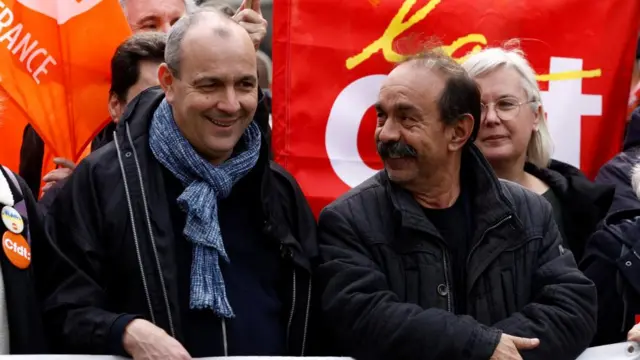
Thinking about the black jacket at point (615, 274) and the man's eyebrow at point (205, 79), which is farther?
the black jacket at point (615, 274)

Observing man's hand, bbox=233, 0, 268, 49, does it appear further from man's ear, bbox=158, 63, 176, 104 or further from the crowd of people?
man's ear, bbox=158, 63, 176, 104

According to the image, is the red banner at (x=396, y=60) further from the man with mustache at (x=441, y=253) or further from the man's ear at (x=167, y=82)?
the man's ear at (x=167, y=82)

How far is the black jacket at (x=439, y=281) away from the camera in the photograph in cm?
372

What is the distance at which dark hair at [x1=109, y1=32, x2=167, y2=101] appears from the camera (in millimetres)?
4898

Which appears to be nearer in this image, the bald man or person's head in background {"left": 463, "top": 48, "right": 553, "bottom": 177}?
the bald man

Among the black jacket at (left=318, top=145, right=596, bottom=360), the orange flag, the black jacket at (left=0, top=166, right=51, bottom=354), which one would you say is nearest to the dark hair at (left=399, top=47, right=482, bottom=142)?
the black jacket at (left=318, top=145, right=596, bottom=360)

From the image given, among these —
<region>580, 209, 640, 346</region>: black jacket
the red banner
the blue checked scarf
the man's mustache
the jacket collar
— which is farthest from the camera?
the red banner

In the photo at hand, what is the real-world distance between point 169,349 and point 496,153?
193 cm

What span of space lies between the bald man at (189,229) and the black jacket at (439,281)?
0.18 m

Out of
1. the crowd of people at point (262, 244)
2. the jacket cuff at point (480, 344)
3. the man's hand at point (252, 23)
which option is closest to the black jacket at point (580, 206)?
the crowd of people at point (262, 244)

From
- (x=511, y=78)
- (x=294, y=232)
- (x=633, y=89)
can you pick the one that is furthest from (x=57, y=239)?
(x=633, y=89)

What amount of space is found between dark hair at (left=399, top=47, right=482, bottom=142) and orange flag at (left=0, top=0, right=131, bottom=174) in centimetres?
152

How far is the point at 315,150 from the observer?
5.32 m

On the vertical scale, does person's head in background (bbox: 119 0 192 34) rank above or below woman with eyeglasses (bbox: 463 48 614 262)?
above
